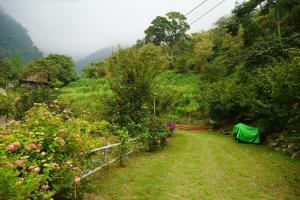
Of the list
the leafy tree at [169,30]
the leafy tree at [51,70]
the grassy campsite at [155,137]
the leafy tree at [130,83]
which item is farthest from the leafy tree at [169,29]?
the leafy tree at [130,83]

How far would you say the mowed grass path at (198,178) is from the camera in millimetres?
6395

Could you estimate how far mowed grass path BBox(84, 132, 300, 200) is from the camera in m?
6.39

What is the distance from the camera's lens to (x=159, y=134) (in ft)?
38.8

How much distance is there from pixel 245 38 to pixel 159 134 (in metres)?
13.5

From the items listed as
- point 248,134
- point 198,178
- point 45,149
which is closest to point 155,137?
point 198,178

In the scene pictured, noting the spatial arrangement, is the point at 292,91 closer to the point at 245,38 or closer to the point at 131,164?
the point at 131,164

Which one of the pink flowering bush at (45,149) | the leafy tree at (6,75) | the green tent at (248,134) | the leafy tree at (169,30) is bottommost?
the green tent at (248,134)

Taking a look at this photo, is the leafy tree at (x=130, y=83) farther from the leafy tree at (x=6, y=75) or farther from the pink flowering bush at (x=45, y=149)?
the leafy tree at (x=6, y=75)

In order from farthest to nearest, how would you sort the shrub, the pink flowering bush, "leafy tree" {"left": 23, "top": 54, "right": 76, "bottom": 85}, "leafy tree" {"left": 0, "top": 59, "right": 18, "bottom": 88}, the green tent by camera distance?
"leafy tree" {"left": 23, "top": 54, "right": 76, "bottom": 85}, "leafy tree" {"left": 0, "top": 59, "right": 18, "bottom": 88}, the green tent, the shrub, the pink flowering bush

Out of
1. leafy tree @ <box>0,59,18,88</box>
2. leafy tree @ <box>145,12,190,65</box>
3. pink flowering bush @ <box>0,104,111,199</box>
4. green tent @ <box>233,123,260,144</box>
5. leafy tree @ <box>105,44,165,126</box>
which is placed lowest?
green tent @ <box>233,123,260,144</box>

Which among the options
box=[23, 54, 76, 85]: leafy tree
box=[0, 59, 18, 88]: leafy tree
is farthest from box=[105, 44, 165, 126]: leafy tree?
box=[23, 54, 76, 85]: leafy tree

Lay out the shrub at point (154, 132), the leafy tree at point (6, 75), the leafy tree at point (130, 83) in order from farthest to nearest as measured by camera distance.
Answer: the leafy tree at point (6, 75) < the leafy tree at point (130, 83) < the shrub at point (154, 132)

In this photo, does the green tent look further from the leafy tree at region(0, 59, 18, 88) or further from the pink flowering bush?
the leafy tree at region(0, 59, 18, 88)

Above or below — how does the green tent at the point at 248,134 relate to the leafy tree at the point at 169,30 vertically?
below
